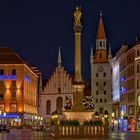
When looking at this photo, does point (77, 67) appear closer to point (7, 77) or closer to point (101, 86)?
point (7, 77)

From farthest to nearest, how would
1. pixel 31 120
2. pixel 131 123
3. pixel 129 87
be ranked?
pixel 31 120, pixel 129 87, pixel 131 123

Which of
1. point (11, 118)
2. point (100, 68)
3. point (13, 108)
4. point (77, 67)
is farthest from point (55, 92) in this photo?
point (77, 67)

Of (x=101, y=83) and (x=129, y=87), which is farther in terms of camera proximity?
(x=101, y=83)

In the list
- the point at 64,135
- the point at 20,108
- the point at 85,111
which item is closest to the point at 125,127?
the point at 20,108

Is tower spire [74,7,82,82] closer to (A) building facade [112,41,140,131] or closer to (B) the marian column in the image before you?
(B) the marian column

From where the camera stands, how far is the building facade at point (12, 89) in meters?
143

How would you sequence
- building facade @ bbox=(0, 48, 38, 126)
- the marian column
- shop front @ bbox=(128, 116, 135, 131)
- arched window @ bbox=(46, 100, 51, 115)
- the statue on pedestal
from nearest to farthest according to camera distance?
1. the marian column
2. the statue on pedestal
3. shop front @ bbox=(128, 116, 135, 131)
4. building facade @ bbox=(0, 48, 38, 126)
5. arched window @ bbox=(46, 100, 51, 115)

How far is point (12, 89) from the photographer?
146 meters

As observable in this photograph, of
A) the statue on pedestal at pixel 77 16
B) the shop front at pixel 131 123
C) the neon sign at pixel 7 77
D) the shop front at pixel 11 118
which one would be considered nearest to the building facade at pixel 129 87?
the shop front at pixel 131 123

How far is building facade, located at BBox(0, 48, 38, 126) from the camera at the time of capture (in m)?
143

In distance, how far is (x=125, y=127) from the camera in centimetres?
12738

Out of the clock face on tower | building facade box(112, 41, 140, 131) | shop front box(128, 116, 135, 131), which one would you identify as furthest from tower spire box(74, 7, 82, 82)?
the clock face on tower

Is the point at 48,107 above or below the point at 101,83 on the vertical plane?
below

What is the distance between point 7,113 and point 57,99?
43.4 metres
